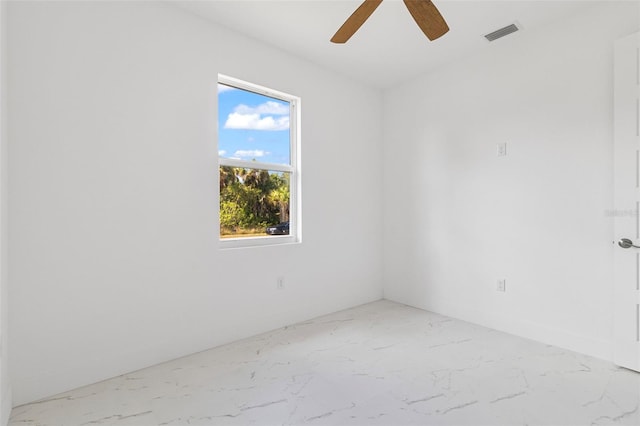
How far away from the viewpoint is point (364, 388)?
6.56 feet

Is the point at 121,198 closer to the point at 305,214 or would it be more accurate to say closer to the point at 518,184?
the point at 305,214

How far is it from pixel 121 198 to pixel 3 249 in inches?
25.3

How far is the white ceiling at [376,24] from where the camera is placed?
2365mm

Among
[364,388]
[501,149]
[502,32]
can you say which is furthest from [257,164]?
[502,32]

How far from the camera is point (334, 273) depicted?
351 cm

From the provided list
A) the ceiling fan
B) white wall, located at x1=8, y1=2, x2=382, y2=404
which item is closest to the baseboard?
white wall, located at x1=8, y1=2, x2=382, y2=404

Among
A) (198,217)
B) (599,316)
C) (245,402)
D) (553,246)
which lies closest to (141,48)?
(198,217)

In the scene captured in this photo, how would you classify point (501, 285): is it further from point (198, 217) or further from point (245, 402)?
point (198, 217)

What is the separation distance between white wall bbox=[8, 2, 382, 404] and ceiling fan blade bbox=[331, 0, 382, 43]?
1138 mm

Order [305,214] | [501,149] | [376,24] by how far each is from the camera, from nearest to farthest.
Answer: [376,24]
[501,149]
[305,214]

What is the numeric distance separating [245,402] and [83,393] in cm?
101

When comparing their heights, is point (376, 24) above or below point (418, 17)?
above

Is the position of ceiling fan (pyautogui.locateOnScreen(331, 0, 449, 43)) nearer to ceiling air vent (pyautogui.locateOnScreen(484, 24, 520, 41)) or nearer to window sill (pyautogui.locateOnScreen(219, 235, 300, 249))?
ceiling air vent (pyautogui.locateOnScreen(484, 24, 520, 41))

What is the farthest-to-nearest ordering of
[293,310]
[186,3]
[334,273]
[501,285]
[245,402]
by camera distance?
[334,273] < [293,310] < [501,285] < [186,3] < [245,402]
